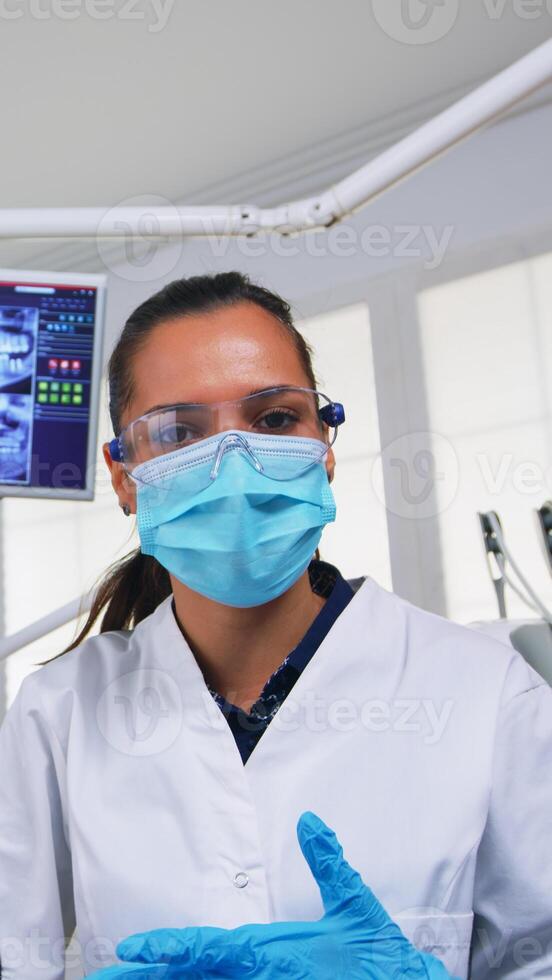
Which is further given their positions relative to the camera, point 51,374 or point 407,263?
point 407,263

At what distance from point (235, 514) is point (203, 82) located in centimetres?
257

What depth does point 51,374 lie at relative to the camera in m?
1.51

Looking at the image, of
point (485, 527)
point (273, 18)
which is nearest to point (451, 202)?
point (273, 18)

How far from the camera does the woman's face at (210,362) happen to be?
1134 mm

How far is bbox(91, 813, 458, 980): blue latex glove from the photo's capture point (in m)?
0.86

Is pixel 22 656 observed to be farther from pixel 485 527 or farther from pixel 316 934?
pixel 316 934

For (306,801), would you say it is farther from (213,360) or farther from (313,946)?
(213,360)

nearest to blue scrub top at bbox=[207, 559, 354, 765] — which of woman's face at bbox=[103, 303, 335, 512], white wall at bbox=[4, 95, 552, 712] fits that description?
woman's face at bbox=[103, 303, 335, 512]

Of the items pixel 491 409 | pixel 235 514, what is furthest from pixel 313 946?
pixel 491 409

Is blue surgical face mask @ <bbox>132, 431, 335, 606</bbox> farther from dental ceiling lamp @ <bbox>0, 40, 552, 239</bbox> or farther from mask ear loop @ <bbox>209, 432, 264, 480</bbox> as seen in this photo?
dental ceiling lamp @ <bbox>0, 40, 552, 239</bbox>

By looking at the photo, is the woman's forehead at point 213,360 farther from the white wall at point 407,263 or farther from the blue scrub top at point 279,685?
the white wall at point 407,263

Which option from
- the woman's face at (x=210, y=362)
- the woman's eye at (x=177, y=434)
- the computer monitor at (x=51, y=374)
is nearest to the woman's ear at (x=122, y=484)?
the woman's face at (x=210, y=362)

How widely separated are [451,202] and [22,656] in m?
2.69

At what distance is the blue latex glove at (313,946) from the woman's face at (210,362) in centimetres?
49
